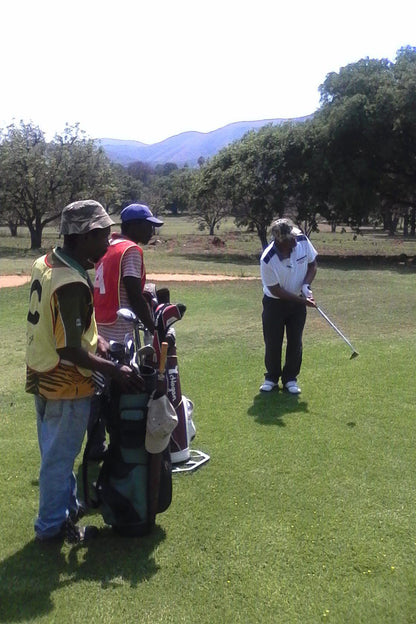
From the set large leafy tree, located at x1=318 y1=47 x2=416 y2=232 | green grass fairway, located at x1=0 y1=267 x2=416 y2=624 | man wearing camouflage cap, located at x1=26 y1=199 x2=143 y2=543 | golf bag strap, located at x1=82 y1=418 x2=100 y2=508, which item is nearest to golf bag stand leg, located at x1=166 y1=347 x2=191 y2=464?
green grass fairway, located at x1=0 y1=267 x2=416 y2=624

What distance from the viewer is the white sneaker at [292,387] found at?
6.45 meters

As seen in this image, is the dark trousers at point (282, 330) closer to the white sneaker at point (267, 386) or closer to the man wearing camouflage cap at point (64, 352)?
the white sneaker at point (267, 386)

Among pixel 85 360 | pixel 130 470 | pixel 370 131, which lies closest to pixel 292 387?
pixel 130 470

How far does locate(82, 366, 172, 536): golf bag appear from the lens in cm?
353

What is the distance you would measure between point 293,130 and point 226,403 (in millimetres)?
21451

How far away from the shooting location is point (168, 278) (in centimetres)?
1830

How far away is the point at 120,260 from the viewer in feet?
14.2

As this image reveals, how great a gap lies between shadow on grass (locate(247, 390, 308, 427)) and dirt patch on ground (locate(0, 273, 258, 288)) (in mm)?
11131

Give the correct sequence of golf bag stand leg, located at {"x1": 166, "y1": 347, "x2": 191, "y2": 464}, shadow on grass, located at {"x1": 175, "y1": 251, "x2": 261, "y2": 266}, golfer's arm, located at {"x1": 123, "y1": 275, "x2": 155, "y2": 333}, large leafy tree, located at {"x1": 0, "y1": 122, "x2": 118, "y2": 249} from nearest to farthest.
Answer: golfer's arm, located at {"x1": 123, "y1": 275, "x2": 155, "y2": 333} < golf bag stand leg, located at {"x1": 166, "y1": 347, "x2": 191, "y2": 464} < shadow on grass, located at {"x1": 175, "y1": 251, "x2": 261, "y2": 266} < large leafy tree, located at {"x1": 0, "y1": 122, "x2": 118, "y2": 249}

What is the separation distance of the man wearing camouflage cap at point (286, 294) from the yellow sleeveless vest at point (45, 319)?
3166 millimetres

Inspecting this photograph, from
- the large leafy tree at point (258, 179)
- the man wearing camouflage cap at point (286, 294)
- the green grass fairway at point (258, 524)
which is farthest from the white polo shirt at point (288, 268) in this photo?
the large leafy tree at point (258, 179)

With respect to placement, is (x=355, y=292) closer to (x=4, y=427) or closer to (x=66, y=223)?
(x=4, y=427)

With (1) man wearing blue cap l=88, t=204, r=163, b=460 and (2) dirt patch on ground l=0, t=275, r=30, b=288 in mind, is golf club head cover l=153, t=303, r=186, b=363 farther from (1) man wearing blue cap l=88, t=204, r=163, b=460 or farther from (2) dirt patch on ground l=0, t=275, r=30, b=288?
(2) dirt patch on ground l=0, t=275, r=30, b=288

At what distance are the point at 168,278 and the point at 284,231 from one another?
40.3 feet
